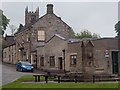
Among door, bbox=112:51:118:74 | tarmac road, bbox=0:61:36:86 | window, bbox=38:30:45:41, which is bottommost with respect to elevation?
tarmac road, bbox=0:61:36:86

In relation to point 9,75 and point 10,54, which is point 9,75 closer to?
point 9,75

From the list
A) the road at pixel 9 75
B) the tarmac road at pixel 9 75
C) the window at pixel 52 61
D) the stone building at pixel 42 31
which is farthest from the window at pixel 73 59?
the stone building at pixel 42 31

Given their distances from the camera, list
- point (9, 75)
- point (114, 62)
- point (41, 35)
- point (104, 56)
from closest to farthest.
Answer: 1. point (9, 75)
2. point (104, 56)
3. point (114, 62)
4. point (41, 35)

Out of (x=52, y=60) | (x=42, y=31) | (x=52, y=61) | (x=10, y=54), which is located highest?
Answer: (x=42, y=31)

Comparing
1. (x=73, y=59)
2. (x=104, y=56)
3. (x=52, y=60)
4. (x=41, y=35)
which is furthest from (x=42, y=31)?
(x=104, y=56)

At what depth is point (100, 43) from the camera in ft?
142

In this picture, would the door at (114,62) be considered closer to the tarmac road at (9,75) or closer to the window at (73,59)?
the window at (73,59)

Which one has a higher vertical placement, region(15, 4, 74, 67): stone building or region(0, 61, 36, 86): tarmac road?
region(15, 4, 74, 67): stone building

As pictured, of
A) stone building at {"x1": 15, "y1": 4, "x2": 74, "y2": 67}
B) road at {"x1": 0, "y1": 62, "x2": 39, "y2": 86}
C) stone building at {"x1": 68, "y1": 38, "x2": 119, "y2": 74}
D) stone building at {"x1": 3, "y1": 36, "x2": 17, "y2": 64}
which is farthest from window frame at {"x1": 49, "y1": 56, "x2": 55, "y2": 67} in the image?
stone building at {"x1": 3, "y1": 36, "x2": 17, "y2": 64}

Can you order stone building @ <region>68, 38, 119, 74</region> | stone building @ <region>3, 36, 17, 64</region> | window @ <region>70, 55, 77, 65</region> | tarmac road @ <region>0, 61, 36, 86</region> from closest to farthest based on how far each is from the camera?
tarmac road @ <region>0, 61, 36, 86</region> → stone building @ <region>68, 38, 119, 74</region> → window @ <region>70, 55, 77, 65</region> → stone building @ <region>3, 36, 17, 64</region>

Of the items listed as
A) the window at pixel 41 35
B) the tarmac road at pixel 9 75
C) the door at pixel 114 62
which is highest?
the window at pixel 41 35

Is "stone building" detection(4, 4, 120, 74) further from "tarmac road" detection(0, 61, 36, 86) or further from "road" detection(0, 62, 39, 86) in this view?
"road" detection(0, 62, 39, 86)

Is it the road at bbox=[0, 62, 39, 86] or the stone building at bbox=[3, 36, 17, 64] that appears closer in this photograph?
the road at bbox=[0, 62, 39, 86]

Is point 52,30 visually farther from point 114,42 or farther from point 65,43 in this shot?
point 114,42
